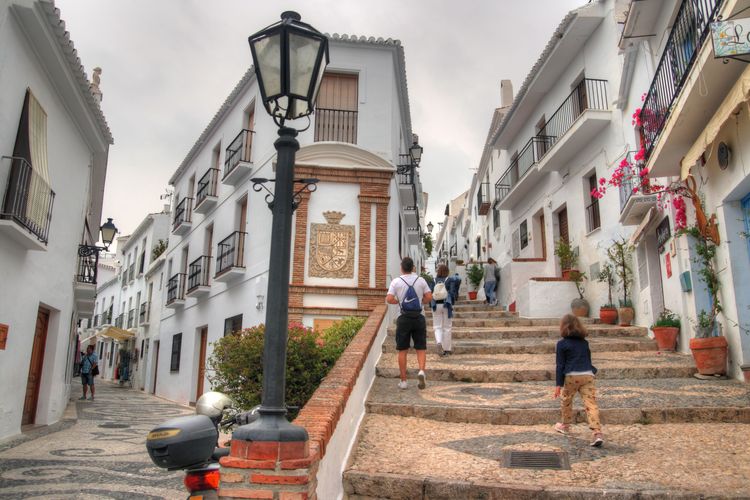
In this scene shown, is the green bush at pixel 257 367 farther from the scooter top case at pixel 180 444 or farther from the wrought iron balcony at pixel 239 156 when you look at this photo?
the wrought iron balcony at pixel 239 156

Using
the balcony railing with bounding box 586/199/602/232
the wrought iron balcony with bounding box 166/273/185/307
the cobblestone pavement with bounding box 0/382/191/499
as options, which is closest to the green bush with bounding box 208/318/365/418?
the cobblestone pavement with bounding box 0/382/191/499

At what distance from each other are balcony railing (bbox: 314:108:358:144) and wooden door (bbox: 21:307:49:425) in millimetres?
7225

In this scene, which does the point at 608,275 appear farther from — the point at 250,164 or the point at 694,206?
the point at 250,164

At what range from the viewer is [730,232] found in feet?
23.0

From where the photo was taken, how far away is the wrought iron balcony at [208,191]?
1727 cm

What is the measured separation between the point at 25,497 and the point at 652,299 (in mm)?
9720

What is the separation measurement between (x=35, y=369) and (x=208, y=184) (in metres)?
8.83

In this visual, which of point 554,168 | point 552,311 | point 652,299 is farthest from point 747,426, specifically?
point 554,168

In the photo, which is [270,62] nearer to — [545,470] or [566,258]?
[545,470]

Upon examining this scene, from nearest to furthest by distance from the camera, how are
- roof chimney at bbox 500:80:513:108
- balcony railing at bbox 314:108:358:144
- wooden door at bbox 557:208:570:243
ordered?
balcony railing at bbox 314:108:358:144 < wooden door at bbox 557:208:570:243 < roof chimney at bbox 500:80:513:108

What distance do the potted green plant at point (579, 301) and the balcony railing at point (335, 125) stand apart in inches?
250

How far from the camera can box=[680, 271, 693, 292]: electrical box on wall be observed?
812cm

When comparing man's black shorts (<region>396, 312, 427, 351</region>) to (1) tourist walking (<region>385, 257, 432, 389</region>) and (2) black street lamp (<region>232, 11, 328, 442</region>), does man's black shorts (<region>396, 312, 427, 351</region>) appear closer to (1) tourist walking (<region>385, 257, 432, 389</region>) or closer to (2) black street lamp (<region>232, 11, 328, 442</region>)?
(1) tourist walking (<region>385, 257, 432, 389</region>)

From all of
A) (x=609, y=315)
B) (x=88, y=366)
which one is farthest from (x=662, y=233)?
(x=88, y=366)
